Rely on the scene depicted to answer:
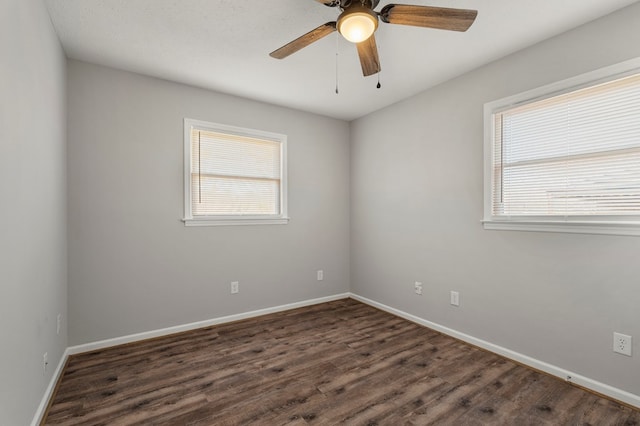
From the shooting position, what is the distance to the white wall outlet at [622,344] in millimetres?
2049

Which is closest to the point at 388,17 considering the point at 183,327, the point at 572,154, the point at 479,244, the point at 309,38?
the point at 309,38

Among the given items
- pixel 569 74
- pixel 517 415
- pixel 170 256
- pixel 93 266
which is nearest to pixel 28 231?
pixel 93 266

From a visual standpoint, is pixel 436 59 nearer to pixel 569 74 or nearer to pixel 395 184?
pixel 569 74

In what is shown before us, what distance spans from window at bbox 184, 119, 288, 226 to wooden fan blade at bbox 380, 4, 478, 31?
7.56ft

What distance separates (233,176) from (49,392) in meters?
2.37

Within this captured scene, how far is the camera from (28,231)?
171cm

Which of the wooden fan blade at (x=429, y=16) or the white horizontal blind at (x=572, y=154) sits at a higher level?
the wooden fan blade at (x=429, y=16)

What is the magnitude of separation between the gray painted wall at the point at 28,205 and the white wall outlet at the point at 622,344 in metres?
3.44

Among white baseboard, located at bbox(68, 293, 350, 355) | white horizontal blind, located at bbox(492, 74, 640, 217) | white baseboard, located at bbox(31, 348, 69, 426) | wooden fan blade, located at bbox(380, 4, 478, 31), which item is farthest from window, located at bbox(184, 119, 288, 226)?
white horizontal blind, located at bbox(492, 74, 640, 217)

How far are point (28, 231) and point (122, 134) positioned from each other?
1518mm

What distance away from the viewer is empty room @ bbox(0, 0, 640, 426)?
1921mm

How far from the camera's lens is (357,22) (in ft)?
5.40

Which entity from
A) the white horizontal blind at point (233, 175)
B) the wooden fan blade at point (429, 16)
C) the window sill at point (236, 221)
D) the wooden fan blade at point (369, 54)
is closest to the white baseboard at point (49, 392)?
the window sill at point (236, 221)

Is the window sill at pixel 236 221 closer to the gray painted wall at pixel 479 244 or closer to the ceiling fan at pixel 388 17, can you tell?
the gray painted wall at pixel 479 244
